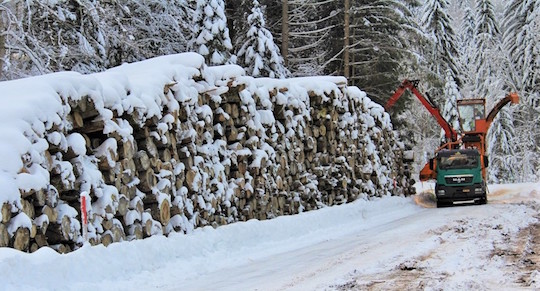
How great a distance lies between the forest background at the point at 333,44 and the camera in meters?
16.7

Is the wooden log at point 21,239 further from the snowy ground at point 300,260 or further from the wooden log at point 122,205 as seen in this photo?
the wooden log at point 122,205

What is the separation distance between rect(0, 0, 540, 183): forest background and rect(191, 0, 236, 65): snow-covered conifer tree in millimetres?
43

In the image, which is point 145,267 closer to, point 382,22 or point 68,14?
point 68,14

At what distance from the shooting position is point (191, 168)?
11688 millimetres

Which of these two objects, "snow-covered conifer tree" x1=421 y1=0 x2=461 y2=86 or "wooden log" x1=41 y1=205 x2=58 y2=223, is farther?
"snow-covered conifer tree" x1=421 y1=0 x2=461 y2=86

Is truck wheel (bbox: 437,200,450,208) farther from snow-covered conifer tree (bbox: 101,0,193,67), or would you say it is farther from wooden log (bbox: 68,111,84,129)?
wooden log (bbox: 68,111,84,129)

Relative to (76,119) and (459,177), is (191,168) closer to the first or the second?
(76,119)

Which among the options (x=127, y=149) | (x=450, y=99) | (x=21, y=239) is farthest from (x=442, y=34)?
(x=21, y=239)

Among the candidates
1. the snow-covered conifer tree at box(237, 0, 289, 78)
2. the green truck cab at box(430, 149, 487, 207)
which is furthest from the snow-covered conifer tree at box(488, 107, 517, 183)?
the snow-covered conifer tree at box(237, 0, 289, 78)

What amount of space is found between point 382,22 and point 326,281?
25920 millimetres

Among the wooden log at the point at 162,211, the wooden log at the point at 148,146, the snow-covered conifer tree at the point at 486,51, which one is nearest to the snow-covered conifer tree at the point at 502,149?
the snow-covered conifer tree at the point at 486,51

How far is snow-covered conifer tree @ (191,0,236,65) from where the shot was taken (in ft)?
77.9

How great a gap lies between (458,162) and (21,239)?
1866 cm

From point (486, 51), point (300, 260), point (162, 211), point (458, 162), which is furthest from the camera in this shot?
point (486, 51)
